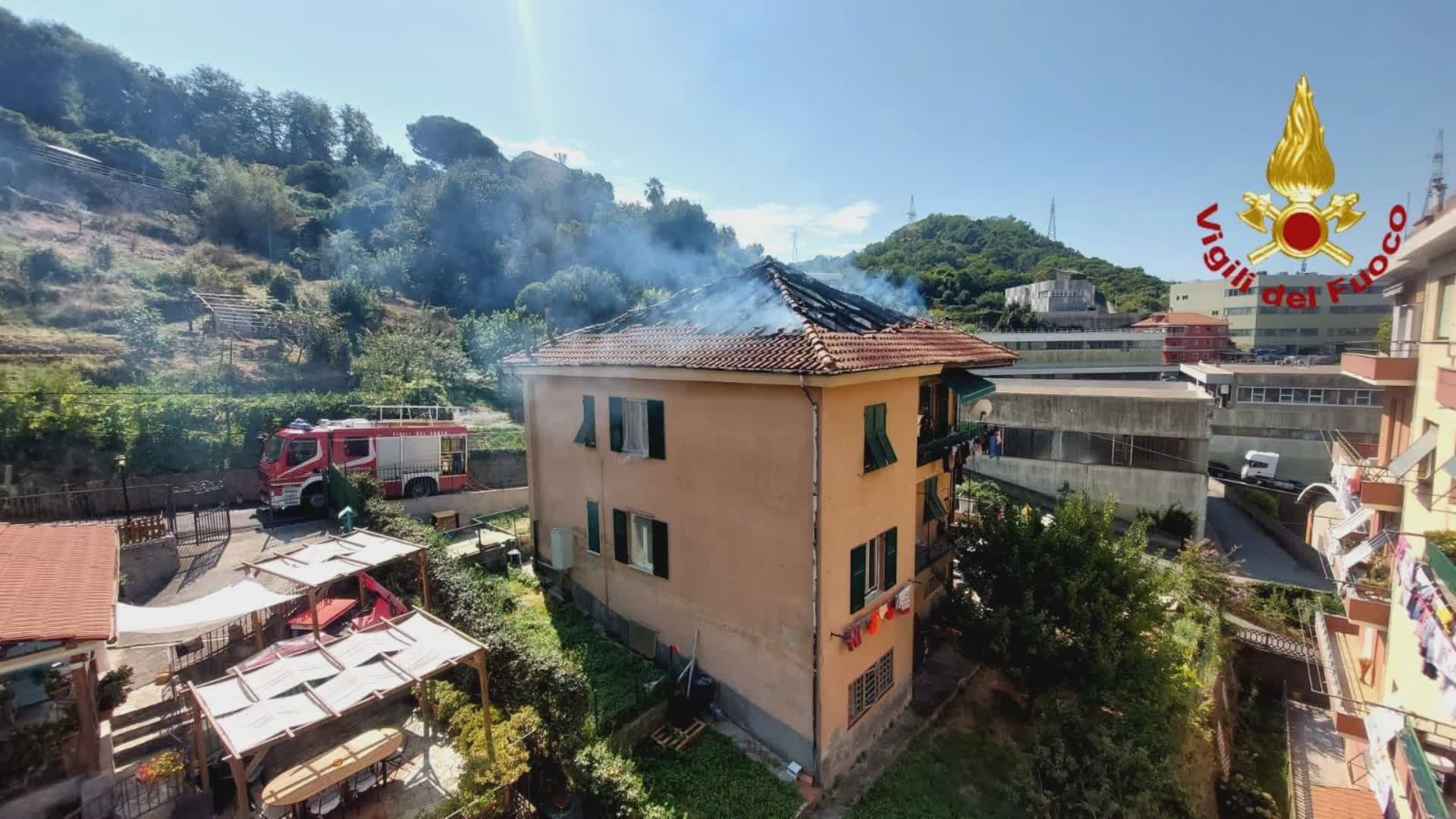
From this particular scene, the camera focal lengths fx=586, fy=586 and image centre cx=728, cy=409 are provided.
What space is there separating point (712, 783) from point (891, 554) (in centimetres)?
552

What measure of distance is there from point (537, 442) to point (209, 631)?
756 centimetres

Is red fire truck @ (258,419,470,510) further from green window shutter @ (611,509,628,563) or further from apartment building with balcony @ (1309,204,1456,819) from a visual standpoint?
apartment building with balcony @ (1309,204,1456,819)

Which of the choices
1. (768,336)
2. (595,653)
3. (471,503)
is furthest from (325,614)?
(768,336)

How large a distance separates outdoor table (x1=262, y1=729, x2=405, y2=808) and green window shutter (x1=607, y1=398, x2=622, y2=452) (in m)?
6.68

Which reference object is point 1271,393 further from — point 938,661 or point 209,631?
point 209,631

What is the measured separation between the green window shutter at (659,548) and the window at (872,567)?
4.01 metres

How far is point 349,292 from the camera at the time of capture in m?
41.2

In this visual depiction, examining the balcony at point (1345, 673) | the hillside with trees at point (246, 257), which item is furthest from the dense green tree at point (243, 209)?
the balcony at point (1345, 673)

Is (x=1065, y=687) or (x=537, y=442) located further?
(x=537, y=442)

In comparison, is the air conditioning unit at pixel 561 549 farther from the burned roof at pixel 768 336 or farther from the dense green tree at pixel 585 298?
the dense green tree at pixel 585 298

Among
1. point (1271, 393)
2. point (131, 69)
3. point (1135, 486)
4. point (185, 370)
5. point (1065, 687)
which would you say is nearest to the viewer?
point (1065, 687)

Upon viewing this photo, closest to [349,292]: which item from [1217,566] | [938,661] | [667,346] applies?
[667,346]

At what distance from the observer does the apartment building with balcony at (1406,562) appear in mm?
7992

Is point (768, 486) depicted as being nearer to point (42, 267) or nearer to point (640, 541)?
point (640, 541)
